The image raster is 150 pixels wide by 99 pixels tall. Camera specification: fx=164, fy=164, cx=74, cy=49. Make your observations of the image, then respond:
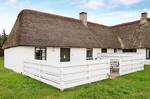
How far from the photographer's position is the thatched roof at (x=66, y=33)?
14928 mm

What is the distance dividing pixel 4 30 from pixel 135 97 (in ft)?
153

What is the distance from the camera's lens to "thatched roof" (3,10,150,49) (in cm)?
1493

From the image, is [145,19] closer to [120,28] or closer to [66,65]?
[120,28]

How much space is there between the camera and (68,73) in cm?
853

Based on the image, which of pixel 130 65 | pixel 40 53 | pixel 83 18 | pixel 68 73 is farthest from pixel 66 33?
pixel 68 73

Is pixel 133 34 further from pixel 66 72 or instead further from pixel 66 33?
pixel 66 72

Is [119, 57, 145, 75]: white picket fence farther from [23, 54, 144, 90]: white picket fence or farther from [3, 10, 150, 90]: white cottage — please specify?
[23, 54, 144, 90]: white picket fence

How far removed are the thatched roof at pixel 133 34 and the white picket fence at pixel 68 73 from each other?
40.4 feet

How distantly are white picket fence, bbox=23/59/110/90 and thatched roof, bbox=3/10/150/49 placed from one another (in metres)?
3.73

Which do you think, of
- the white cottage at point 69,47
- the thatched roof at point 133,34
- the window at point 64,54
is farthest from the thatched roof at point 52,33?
the thatched roof at point 133,34

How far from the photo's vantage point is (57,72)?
843cm

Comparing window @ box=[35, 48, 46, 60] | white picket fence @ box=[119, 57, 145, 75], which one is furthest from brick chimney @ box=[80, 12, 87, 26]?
white picket fence @ box=[119, 57, 145, 75]

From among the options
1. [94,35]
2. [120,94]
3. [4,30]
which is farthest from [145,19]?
[4,30]

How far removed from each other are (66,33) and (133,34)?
11108 mm
